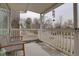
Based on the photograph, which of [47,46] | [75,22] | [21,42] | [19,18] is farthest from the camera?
[47,46]

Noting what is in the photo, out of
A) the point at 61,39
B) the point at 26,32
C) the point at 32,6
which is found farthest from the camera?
the point at 61,39

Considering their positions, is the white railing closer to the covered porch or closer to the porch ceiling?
the covered porch

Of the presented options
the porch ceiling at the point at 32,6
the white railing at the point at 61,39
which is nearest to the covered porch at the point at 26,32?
the porch ceiling at the point at 32,6

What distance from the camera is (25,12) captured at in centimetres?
268

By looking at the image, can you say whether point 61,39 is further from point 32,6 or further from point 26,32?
point 32,6

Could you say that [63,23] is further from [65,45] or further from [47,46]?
[65,45]

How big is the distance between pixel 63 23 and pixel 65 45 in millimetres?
1140

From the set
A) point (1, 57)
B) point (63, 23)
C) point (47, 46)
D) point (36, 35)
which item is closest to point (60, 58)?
point (1, 57)

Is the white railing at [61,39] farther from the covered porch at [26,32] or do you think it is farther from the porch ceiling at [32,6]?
the porch ceiling at [32,6]

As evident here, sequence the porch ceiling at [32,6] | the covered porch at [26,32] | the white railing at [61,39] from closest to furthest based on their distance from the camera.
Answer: the porch ceiling at [32,6] < the covered porch at [26,32] < the white railing at [61,39]

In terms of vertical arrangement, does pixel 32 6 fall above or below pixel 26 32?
above

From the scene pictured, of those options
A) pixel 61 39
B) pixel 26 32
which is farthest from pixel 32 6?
pixel 61 39

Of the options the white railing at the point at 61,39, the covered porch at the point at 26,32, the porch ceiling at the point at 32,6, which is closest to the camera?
the porch ceiling at the point at 32,6

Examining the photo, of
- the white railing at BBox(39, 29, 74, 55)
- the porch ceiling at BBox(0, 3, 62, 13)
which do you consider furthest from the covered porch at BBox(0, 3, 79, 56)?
the white railing at BBox(39, 29, 74, 55)
